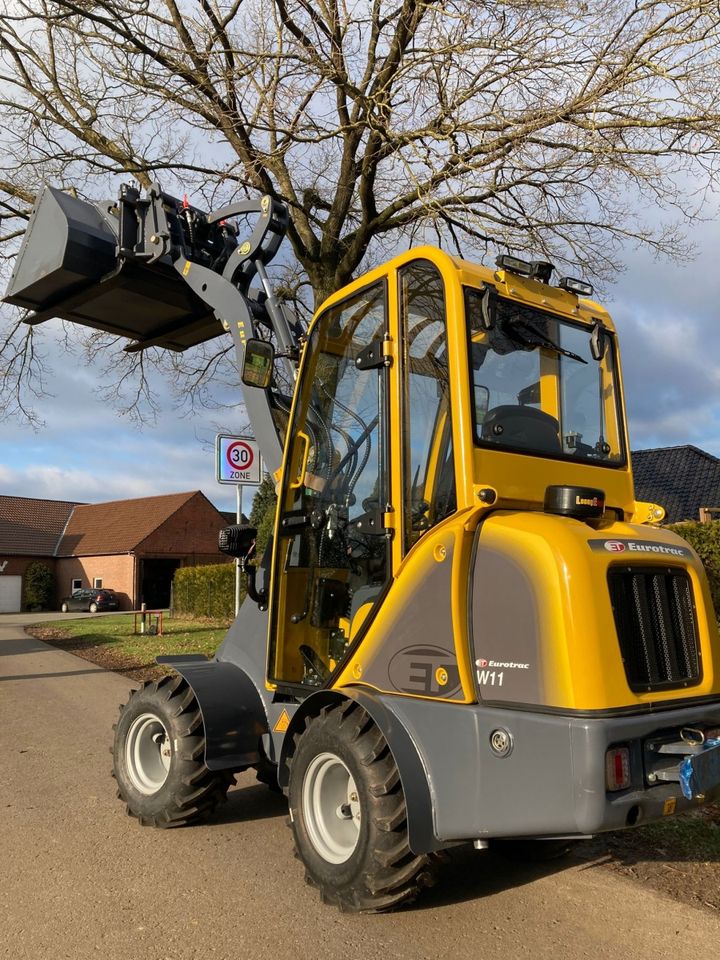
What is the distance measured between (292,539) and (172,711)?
3.83ft

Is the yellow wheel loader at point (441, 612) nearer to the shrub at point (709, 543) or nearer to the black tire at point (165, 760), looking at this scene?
the black tire at point (165, 760)

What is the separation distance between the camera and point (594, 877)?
389 centimetres

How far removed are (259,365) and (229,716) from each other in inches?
76.6

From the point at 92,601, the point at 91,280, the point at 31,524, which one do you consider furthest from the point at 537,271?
the point at 31,524

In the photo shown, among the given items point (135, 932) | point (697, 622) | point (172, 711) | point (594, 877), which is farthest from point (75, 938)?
point (697, 622)

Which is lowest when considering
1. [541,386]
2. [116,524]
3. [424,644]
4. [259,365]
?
[424,644]

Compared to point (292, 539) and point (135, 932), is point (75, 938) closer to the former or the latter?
point (135, 932)

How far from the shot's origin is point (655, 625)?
10.6ft

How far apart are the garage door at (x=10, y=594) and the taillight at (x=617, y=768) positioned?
152 ft

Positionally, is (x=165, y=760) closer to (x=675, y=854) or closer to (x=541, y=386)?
(x=675, y=854)

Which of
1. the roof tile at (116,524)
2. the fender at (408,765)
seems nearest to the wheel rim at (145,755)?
the fender at (408,765)

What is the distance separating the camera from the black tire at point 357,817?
3.18 meters

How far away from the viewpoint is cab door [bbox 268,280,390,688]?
3.85 meters

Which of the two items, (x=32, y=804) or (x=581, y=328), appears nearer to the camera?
(x=581, y=328)
